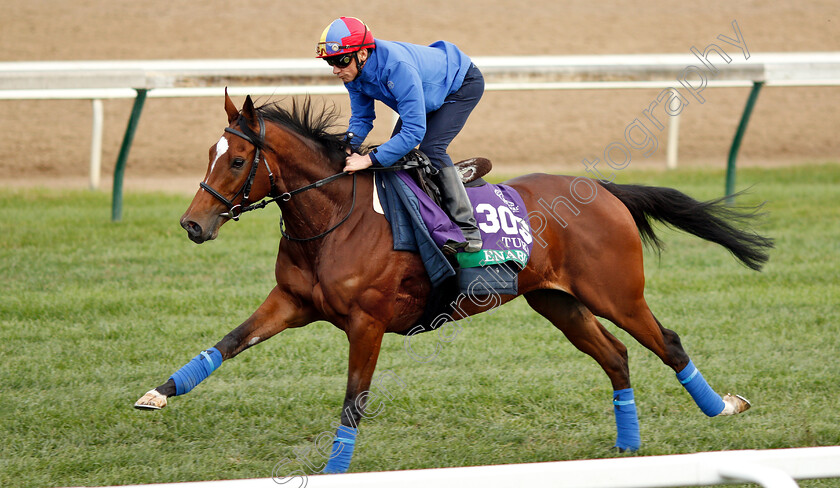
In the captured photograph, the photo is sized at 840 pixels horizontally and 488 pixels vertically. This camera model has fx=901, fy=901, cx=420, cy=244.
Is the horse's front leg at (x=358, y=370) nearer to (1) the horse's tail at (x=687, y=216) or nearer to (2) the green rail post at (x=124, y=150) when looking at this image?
(1) the horse's tail at (x=687, y=216)

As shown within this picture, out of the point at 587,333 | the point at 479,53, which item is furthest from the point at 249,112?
the point at 479,53

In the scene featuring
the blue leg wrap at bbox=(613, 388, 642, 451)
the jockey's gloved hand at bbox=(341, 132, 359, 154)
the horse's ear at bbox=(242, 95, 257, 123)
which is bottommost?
the blue leg wrap at bbox=(613, 388, 642, 451)

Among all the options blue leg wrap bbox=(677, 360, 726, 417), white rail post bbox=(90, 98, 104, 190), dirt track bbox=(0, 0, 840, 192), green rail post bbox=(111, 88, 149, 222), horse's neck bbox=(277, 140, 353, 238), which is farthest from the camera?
dirt track bbox=(0, 0, 840, 192)

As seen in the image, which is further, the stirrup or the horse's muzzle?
the stirrup

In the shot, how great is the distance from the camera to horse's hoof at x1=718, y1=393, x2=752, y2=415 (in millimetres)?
4242

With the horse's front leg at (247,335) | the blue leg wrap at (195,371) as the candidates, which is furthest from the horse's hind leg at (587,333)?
the blue leg wrap at (195,371)

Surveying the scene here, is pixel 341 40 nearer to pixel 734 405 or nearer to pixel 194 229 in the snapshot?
pixel 194 229

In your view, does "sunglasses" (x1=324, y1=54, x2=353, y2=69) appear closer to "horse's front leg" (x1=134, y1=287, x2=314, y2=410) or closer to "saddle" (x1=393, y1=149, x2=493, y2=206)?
"saddle" (x1=393, y1=149, x2=493, y2=206)

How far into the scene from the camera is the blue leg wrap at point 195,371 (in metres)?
3.56

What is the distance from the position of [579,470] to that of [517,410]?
2694mm

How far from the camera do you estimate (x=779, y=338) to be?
5.60 metres

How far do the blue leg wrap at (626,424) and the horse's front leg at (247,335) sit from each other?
1464 mm

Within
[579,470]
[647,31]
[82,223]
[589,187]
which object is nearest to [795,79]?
[589,187]

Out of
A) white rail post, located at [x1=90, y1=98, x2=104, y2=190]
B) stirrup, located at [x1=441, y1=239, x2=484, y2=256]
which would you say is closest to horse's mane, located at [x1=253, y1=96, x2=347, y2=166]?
stirrup, located at [x1=441, y1=239, x2=484, y2=256]
